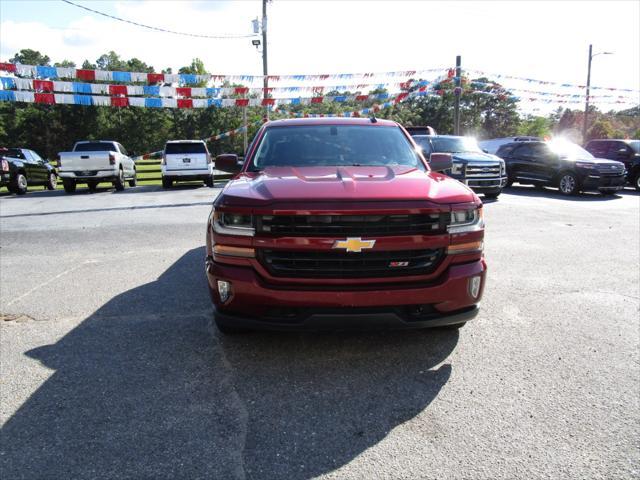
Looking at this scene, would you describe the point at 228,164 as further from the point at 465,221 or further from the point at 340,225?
the point at 465,221

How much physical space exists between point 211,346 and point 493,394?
6.63ft

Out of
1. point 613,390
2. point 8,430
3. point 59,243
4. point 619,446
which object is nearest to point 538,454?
point 619,446

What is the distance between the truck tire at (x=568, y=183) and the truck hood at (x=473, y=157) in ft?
10.3

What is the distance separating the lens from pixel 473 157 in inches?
542

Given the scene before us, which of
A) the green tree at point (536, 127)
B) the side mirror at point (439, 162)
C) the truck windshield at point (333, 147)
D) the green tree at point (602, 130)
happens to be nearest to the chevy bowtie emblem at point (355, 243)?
the truck windshield at point (333, 147)

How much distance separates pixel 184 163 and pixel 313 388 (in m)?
16.5

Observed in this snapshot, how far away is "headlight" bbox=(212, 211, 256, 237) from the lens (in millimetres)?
3070

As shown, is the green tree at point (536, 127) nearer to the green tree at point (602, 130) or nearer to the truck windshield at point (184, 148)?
the green tree at point (602, 130)

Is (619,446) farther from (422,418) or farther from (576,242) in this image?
(576,242)

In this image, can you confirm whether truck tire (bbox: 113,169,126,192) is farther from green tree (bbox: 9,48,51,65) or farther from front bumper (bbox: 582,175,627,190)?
green tree (bbox: 9,48,51,65)

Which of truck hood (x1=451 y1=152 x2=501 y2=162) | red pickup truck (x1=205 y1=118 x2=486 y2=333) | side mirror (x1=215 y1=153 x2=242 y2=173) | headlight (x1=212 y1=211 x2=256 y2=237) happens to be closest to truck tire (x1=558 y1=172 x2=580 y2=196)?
truck hood (x1=451 y1=152 x2=501 y2=162)

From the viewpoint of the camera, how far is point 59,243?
25.7ft

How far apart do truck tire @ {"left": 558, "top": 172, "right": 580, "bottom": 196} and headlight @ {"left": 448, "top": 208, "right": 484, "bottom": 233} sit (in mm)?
13835

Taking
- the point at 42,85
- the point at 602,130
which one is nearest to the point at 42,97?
the point at 42,85
